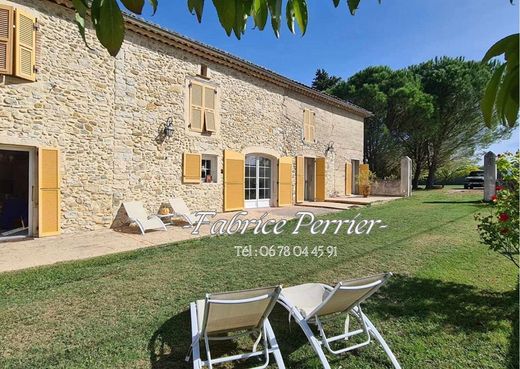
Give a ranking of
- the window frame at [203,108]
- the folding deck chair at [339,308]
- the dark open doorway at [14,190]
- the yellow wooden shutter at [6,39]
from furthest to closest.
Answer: the window frame at [203,108] → the dark open doorway at [14,190] → the yellow wooden shutter at [6,39] → the folding deck chair at [339,308]

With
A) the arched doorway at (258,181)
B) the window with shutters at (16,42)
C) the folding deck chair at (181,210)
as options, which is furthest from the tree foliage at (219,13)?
the arched doorway at (258,181)

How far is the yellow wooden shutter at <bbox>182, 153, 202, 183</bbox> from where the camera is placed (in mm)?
9812

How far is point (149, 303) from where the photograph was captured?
12.2ft

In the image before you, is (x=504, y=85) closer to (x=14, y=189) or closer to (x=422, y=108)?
(x=14, y=189)

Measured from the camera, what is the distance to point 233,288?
4.20 metres

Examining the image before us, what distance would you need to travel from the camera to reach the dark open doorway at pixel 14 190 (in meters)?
8.00

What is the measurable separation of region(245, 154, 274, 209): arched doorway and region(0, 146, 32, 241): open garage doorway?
6860 mm

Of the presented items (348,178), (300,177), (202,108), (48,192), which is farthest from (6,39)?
(348,178)

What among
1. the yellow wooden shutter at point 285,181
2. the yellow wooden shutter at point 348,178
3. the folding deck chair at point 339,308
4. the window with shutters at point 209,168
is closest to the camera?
the folding deck chair at point 339,308

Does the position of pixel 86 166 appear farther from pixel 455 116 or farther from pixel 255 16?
pixel 455 116

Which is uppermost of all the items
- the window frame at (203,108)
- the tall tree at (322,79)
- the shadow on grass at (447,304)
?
the tall tree at (322,79)

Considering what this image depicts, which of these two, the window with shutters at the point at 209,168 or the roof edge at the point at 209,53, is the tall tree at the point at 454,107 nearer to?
the roof edge at the point at 209,53

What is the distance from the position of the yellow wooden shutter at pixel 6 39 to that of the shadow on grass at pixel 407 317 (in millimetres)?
6377

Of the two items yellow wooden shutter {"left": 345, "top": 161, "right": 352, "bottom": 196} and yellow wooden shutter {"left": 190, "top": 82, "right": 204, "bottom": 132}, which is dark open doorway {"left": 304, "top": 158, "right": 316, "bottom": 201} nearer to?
yellow wooden shutter {"left": 345, "top": 161, "right": 352, "bottom": 196}
